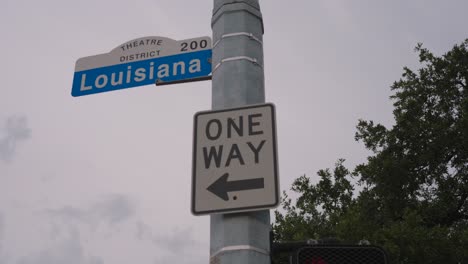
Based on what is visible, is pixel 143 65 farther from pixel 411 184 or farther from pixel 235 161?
pixel 411 184

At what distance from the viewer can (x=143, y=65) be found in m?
5.41

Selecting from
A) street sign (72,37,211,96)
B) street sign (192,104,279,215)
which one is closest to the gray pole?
street sign (192,104,279,215)

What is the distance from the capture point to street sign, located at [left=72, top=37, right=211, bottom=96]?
521 cm

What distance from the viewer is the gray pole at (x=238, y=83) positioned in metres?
3.07

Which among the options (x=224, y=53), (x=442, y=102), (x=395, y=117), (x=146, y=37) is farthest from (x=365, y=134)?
(x=224, y=53)

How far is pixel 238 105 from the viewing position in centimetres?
363

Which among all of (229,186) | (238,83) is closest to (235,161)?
(229,186)

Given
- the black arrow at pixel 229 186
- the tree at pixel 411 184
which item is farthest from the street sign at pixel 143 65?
the tree at pixel 411 184

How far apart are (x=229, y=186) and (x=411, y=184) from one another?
17.3 meters

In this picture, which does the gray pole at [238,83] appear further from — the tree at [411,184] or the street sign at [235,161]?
the tree at [411,184]

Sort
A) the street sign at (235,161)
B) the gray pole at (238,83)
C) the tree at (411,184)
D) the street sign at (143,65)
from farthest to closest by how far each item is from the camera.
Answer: the tree at (411,184), the street sign at (143,65), the street sign at (235,161), the gray pole at (238,83)

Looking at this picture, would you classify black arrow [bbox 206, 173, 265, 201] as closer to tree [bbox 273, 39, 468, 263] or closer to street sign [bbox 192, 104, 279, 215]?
street sign [bbox 192, 104, 279, 215]

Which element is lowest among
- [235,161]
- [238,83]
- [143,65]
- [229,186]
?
[229,186]

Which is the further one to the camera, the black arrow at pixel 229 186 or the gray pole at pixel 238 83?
the black arrow at pixel 229 186
